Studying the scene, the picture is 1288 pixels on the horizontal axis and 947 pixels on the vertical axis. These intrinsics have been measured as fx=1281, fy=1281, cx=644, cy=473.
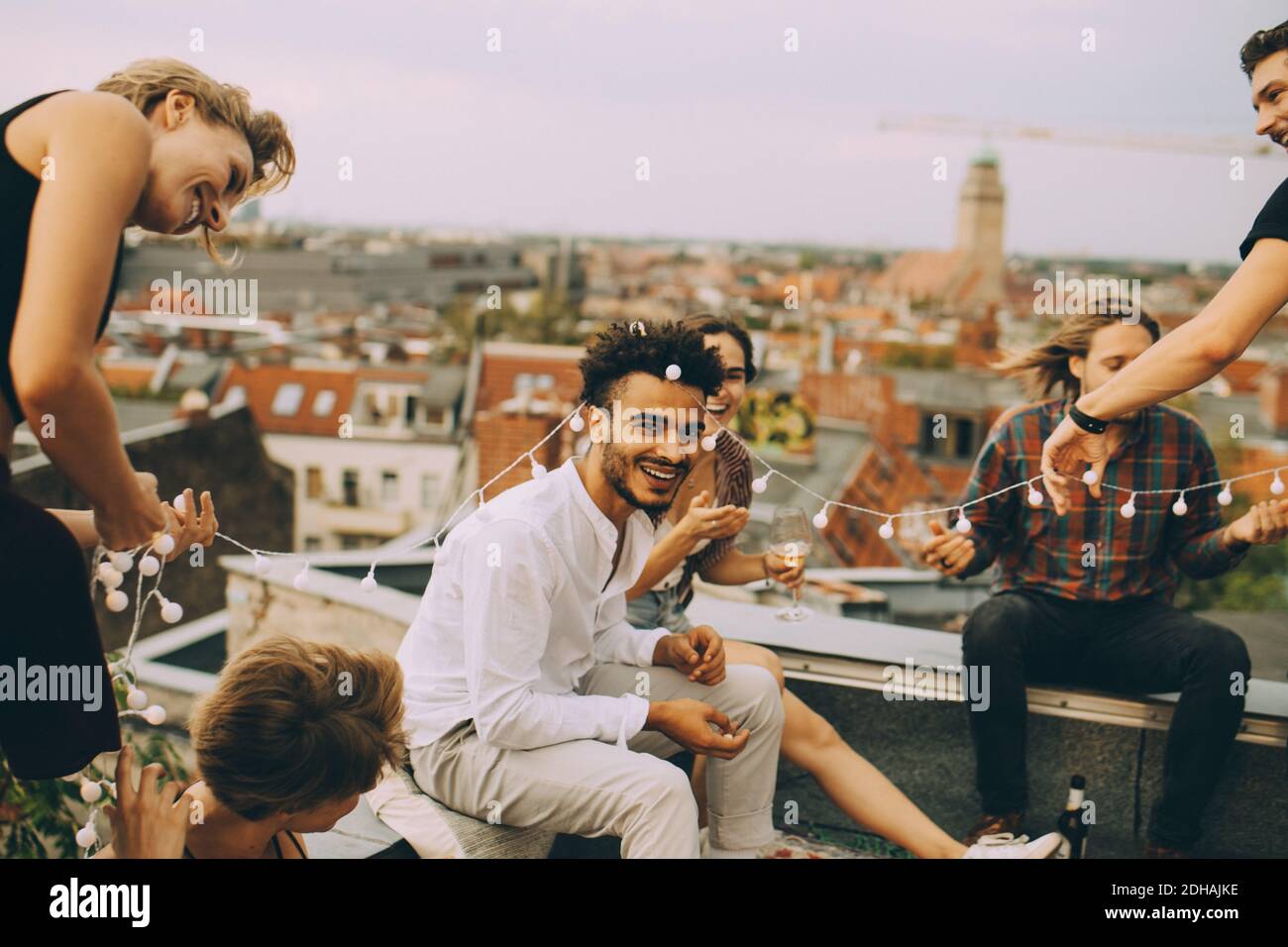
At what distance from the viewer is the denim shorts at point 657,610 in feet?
9.18

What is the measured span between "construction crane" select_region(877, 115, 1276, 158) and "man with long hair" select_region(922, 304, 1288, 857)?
6962 cm

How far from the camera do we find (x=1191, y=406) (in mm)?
38562

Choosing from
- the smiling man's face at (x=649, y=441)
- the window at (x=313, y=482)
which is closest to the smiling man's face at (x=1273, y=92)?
the smiling man's face at (x=649, y=441)

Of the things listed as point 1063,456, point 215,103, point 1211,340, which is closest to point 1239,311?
point 1211,340

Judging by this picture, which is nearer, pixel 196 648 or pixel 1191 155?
pixel 196 648

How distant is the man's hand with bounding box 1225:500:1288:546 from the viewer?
250 centimetres

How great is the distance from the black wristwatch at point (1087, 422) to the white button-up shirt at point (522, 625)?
2.71ft

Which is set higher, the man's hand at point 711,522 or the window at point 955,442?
the man's hand at point 711,522

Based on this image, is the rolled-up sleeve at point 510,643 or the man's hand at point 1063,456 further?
the man's hand at point 1063,456

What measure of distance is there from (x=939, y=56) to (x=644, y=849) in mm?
29869

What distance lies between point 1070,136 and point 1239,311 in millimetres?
75794

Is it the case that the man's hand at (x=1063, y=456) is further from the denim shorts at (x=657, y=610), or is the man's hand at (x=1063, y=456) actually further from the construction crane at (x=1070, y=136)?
the construction crane at (x=1070, y=136)
